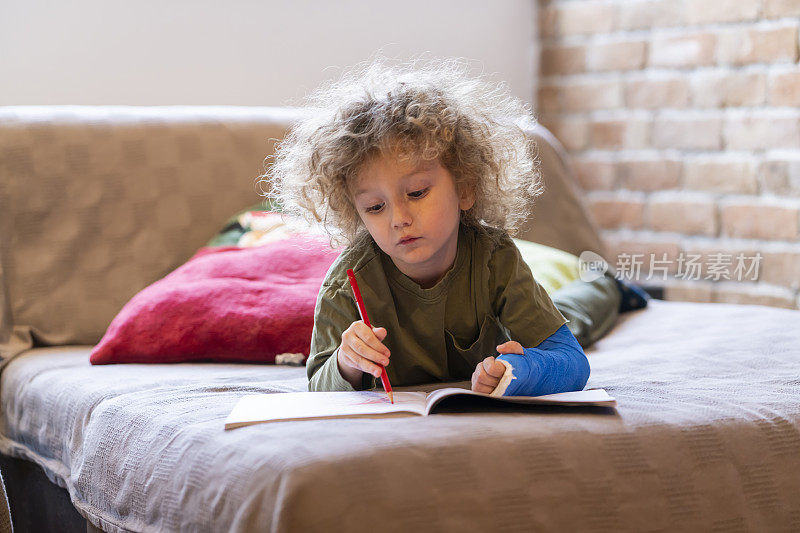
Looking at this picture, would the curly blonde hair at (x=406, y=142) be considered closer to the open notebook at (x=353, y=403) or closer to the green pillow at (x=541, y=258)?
the open notebook at (x=353, y=403)

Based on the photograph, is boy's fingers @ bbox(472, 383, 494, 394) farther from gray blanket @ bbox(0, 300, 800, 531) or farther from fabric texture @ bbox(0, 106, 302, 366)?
fabric texture @ bbox(0, 106, 302, 366)

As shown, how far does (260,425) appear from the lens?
104cm

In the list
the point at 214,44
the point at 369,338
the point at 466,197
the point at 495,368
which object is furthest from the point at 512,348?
the point at 214,44

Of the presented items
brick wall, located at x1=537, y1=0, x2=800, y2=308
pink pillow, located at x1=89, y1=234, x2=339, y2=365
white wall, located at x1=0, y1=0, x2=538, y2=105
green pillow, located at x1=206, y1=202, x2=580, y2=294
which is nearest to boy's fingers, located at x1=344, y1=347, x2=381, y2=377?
pink pillow, located at x1=89, y1=234, x2=339, y2=365

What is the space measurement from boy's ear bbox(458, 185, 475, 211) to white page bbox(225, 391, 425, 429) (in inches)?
12.2

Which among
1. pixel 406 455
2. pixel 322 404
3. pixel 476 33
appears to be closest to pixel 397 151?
pixel 322 404

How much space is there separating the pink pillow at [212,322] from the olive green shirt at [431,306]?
30 cm

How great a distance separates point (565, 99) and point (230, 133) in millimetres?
1388

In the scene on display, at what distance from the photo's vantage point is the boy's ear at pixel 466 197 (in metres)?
1.38

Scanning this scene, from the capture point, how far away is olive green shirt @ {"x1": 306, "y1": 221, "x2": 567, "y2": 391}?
133 centimetres

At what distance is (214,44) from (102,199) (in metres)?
0.76

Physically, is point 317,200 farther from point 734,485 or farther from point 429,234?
point 734,485

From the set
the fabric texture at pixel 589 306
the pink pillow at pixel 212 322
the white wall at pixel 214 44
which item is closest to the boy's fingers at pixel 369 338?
the pink pillow at pixel 212 322

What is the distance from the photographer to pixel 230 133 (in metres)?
2.02
